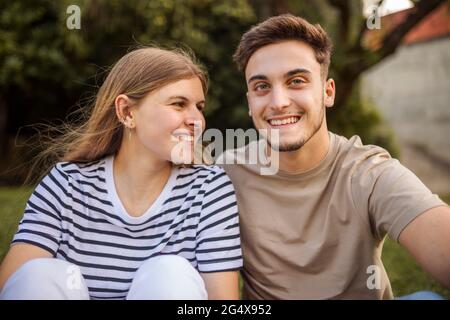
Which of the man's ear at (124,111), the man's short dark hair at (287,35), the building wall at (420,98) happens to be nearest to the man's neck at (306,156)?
the man's short dark hair at (287,35)

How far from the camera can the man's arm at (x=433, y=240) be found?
5.74 feet

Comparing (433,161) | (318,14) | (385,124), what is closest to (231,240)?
(318,14)

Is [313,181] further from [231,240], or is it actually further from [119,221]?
[119,221]

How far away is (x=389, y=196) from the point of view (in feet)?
6.33

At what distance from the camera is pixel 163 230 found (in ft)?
7.02

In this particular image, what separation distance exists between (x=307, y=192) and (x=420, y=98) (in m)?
16.5

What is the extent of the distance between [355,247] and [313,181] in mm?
343

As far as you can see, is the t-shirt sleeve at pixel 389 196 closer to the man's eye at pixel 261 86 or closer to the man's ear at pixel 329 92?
the man's ear at pixel 329 92

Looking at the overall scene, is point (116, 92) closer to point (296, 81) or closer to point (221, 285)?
point (296, 81)

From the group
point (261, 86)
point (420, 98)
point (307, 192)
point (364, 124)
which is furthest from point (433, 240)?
point (420, 98)

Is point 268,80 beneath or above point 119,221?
above

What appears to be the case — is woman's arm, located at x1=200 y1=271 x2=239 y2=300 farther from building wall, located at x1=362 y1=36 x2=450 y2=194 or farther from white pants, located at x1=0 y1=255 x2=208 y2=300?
building wall, located at x1=362 y1=36 x2=450 y2=194

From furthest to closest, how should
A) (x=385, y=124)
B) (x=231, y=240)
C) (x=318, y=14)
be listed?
(x=385, y=124) → (x=318, y=14) → (x=231, y=240)

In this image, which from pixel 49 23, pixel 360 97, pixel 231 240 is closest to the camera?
pixel 231 240
